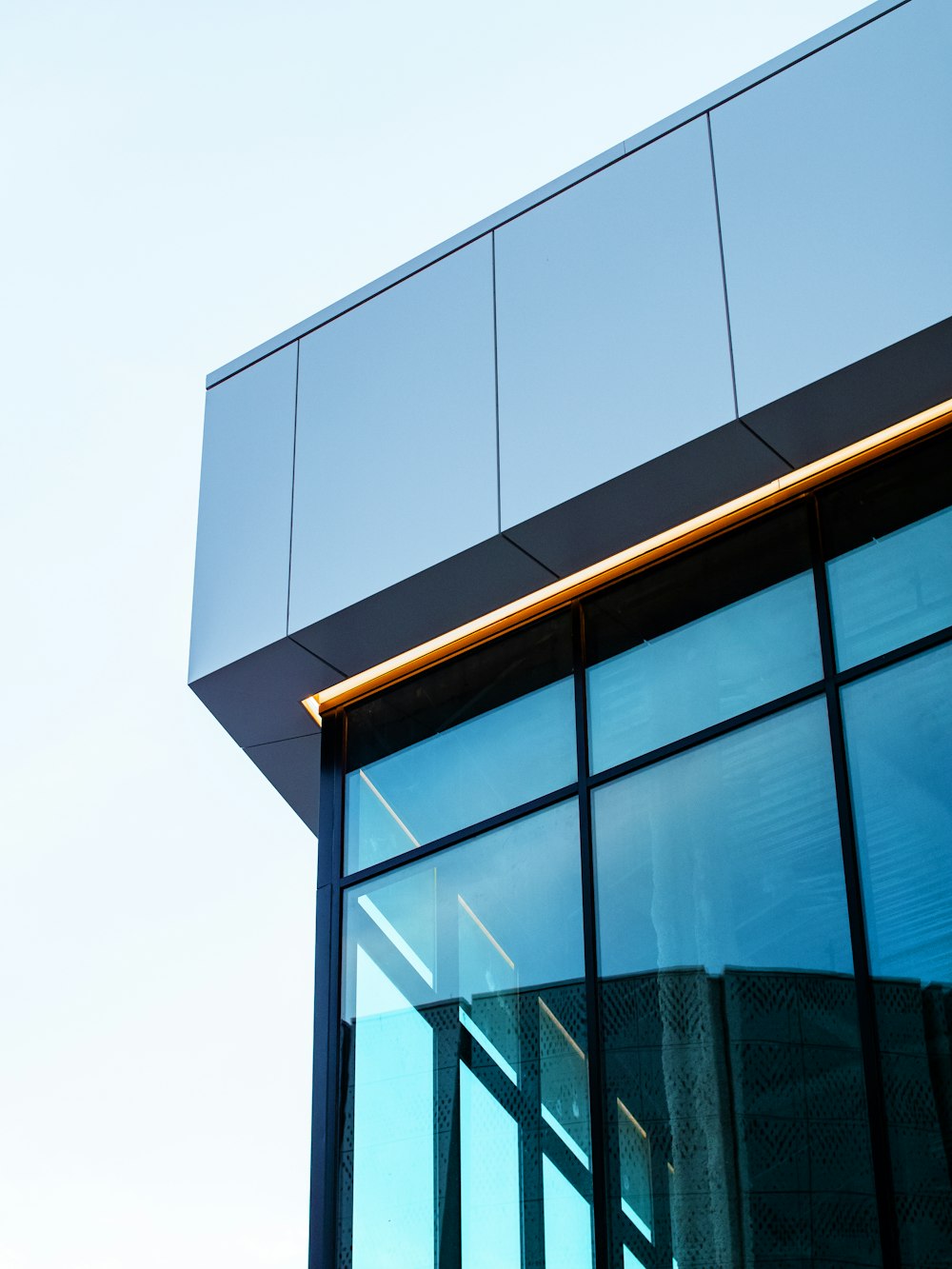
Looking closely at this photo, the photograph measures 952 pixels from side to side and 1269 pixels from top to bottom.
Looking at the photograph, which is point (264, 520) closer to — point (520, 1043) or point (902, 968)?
point (520, 1043)

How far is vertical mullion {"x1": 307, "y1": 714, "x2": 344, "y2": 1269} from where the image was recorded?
952 cm

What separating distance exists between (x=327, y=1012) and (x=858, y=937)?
3596 mm

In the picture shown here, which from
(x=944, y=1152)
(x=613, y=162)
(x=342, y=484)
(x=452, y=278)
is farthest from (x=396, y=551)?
(x=944, y=1152)

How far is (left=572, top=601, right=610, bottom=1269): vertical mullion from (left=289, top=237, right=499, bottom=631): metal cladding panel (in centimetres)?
98

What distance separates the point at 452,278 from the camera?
1082 centimetres

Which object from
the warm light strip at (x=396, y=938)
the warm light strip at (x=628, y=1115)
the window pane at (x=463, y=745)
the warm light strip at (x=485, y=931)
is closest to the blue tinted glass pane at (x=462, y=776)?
the window pane at (x=463, y=745)

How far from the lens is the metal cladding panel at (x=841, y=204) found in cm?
862

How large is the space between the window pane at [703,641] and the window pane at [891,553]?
20 centimetres

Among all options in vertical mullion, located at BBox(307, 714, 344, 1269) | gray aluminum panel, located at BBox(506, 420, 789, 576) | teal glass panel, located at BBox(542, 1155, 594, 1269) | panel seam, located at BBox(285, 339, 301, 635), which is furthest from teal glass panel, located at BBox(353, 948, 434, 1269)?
gray aluminum panel, located at BBox(506, 420, 789, 576)

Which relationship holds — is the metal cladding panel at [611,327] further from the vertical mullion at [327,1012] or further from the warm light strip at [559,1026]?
the warm light strip at [559,1026]

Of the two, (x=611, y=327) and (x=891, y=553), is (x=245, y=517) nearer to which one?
(x=611, y=327)

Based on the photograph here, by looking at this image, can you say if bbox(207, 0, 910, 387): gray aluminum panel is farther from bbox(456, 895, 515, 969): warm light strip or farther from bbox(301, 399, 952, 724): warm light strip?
bbox(456, 895, 515, 969): warm light strip

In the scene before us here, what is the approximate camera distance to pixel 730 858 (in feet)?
28.4

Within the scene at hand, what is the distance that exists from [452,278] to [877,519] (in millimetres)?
3410
